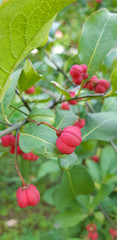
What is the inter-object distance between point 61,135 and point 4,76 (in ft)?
0.70

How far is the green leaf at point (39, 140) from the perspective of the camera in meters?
0.64

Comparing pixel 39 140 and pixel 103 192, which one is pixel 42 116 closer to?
pixel 39 140

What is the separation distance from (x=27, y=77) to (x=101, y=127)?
1.29 ft

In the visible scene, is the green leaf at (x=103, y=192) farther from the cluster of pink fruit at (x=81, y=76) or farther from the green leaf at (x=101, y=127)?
the cluster of pink fruit at (x=81, y=76)

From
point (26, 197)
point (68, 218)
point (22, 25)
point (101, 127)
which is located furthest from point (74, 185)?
point (22, 25)

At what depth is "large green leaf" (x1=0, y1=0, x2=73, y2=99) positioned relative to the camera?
1.35ft

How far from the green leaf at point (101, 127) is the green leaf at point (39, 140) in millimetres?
265

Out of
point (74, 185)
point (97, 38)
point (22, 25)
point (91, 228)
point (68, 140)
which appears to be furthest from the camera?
point (91, 228)

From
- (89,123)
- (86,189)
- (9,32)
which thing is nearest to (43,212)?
(86,189)

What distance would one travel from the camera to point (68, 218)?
172 cm

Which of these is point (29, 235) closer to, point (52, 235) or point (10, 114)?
point (52, 235)

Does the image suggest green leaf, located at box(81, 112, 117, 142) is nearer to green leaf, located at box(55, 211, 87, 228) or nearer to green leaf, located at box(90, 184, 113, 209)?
green leaf, located at box(90, 184, 113, 209)

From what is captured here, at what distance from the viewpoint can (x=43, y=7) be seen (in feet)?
1.40

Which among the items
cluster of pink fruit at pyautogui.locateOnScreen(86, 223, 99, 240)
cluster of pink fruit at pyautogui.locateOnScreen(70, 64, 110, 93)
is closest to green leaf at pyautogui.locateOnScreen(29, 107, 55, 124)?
cluster of pink fruit at pyautogui.locateOnScreen(70, 64, 110, 93)
